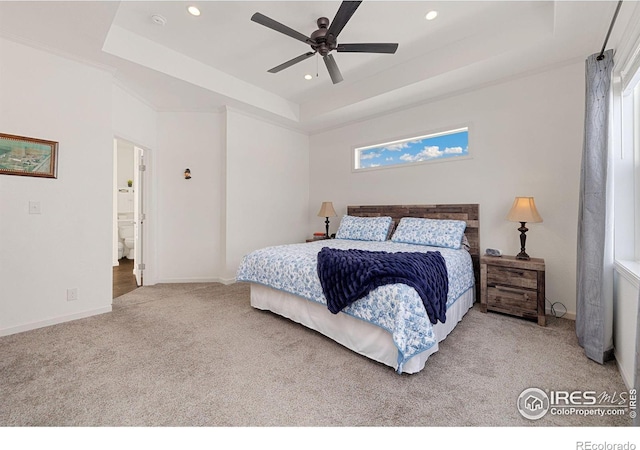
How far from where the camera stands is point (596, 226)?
2121mm

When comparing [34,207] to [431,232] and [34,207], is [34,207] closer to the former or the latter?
[34,207]

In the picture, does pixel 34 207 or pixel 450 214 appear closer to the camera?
pixel 34 207

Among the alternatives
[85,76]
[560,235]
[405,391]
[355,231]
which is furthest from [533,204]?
[85,76]

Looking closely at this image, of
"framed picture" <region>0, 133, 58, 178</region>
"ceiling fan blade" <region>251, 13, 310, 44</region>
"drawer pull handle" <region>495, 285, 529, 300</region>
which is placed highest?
"ceiling fan blade" <region>251, 13, 310, 44</region>

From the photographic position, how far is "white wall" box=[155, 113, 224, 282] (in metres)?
4.39

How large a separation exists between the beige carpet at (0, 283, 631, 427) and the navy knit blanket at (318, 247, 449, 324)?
1.46ft

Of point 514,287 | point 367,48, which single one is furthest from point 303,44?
point 514,287

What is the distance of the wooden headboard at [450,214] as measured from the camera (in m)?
3.46

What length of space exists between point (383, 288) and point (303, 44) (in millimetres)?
2872

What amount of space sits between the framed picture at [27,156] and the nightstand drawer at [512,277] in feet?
15.2

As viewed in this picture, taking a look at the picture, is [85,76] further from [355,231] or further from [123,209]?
[123,209]

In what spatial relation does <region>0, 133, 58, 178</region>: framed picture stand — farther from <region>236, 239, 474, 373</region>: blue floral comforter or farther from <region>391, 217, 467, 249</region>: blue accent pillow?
<region>391, 217, 467, 249</region>: blue accent pillow

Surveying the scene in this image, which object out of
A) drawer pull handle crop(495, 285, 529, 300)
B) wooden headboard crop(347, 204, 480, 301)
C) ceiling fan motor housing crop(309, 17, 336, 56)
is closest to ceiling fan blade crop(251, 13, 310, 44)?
ceiling fan motor housing crop(309, 17, 336, 56)

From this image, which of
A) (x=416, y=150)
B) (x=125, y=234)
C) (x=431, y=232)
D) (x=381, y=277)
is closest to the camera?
(x=381, y=277)
